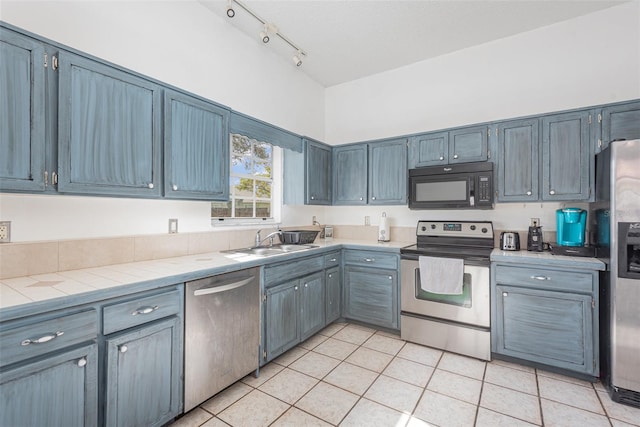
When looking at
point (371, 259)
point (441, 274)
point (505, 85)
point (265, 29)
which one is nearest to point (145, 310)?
point (371, 259)

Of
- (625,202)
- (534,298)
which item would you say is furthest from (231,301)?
(625,202)

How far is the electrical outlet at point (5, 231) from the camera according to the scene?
61.9 inches

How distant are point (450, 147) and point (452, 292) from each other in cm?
149

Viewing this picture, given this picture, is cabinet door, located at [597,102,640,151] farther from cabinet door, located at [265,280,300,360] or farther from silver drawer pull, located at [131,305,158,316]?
silver drawer pull, located at [131,305,158,316]

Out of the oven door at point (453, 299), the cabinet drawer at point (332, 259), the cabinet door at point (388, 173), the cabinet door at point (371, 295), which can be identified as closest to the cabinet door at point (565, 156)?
the oven door at point (453, 299)

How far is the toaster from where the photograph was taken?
2.78m

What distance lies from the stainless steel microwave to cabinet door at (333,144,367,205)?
63cm

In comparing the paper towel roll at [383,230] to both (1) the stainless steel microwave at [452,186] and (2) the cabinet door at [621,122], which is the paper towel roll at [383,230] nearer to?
(1) the stainless steel microwave at [452,186]

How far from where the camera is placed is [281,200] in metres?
3.55

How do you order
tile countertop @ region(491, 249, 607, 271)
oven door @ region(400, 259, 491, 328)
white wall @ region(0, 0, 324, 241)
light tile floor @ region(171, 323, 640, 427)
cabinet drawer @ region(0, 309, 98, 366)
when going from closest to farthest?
1. cabinet drawer @ region(0, 309, 98, 366)
2. white wall @ region(0, 0, 324, 241)
3. light tile floor @ region(171, 323, 640, 427)
4. tile countertop @ region(491, 249, 607, 271)
5. oven door @ region(400, 259, 491, 328)

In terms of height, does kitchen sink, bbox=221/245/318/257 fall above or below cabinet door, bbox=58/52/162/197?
below

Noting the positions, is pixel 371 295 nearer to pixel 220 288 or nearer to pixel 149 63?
pixel 220 288

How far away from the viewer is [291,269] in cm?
261

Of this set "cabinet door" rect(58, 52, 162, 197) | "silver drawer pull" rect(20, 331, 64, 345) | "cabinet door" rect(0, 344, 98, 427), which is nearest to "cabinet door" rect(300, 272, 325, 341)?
"cabinet door" rect(58, 52, 162, 197)
